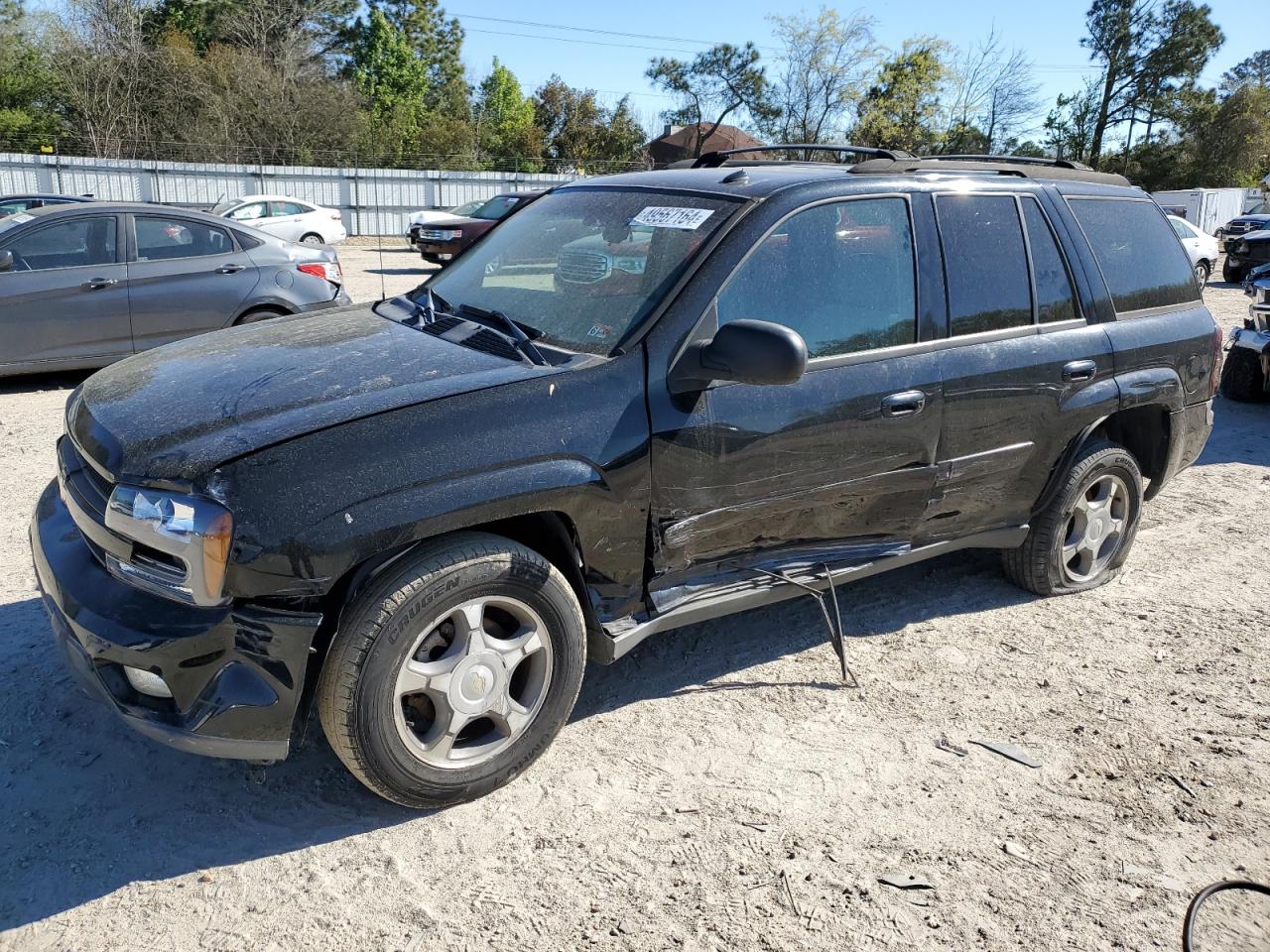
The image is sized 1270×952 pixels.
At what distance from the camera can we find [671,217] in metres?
3.54

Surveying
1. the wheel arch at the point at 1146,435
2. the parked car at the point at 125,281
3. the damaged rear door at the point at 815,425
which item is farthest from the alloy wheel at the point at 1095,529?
the parked car at the point at 125,281

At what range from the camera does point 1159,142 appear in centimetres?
5219

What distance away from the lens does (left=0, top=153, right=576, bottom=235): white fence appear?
Answer: 89.1 feet

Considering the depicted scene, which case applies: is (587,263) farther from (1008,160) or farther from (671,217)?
(1008,160)

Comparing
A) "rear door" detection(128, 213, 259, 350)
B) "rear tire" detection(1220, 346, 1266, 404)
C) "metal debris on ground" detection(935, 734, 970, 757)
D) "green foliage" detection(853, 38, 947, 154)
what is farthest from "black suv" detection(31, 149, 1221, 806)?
"green foliage" detection(853, 38, 947, 154)

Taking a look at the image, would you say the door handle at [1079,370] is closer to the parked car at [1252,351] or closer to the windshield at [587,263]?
the windshield at [587,263]

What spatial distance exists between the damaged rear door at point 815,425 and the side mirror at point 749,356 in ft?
0.42

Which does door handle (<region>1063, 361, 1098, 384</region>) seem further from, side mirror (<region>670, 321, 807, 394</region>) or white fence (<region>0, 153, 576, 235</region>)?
white fence (<region>0, 153, 576, 235</region>)

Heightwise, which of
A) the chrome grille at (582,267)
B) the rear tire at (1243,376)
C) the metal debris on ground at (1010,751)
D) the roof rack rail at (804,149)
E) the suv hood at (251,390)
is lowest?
the metal debris on ground at (1010,751)

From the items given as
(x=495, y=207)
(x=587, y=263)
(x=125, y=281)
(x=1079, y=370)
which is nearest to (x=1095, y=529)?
(x=1079, y=370)

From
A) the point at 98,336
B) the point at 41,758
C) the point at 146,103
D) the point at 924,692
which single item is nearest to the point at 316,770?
the point at 41,758

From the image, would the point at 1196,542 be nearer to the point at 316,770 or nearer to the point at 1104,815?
the point at 1104,815

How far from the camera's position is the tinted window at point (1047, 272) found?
4.14 metres

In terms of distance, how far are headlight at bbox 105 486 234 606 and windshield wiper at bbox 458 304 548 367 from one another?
1.07 metres
